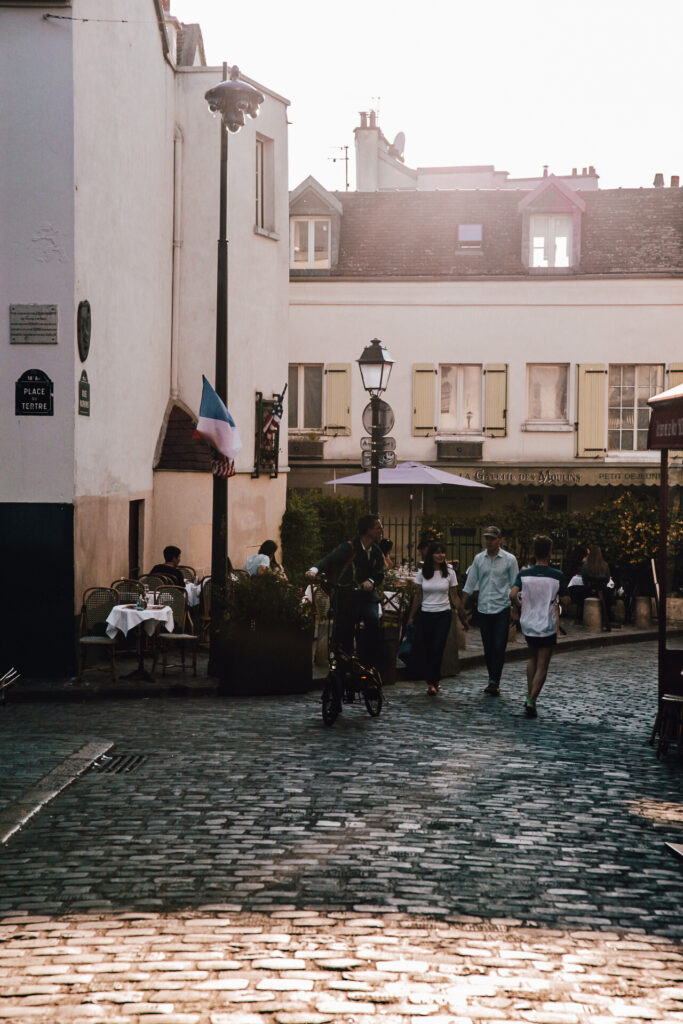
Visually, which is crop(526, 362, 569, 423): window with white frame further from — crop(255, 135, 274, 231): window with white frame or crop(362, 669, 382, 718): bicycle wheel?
crop(362, 669, 382, 718): bicycle wheel

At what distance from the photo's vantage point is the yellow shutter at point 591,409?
27938 millimetres

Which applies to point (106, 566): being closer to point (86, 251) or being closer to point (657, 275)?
point (86, 251)

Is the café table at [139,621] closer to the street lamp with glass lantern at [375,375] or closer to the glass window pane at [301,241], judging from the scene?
the street lamp with glass lantern at [375,375]

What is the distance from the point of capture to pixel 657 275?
91.8 ft

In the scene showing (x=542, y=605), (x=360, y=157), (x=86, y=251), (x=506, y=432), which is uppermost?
(x=360, y=157)

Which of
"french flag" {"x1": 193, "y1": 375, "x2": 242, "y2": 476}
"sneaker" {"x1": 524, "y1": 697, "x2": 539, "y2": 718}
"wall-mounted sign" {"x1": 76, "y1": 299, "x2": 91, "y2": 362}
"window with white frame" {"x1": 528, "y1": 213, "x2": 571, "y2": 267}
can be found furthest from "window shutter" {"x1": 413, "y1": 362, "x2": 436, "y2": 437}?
"sneaker" {"x1": 524, "y1": 697, "x2": 539, "y2": 718}

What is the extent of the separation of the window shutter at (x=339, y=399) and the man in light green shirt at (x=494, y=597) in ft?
52.7

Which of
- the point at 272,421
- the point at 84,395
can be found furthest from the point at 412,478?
the point at 84,395

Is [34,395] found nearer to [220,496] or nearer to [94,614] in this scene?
[220,496]

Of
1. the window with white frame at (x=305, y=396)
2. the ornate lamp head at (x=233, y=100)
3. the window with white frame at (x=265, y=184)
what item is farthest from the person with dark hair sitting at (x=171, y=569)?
the window with white frame at (x=305, y=396)

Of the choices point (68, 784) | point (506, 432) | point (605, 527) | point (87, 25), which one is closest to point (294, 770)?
point (68, 784)

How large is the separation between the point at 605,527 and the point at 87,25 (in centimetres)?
1196

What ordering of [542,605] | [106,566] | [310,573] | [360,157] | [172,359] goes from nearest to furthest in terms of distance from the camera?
[310,573] < [542,605] < [106,566] < [172,359] < [360,157]

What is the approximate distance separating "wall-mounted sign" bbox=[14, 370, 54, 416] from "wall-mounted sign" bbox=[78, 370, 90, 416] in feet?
1.16
